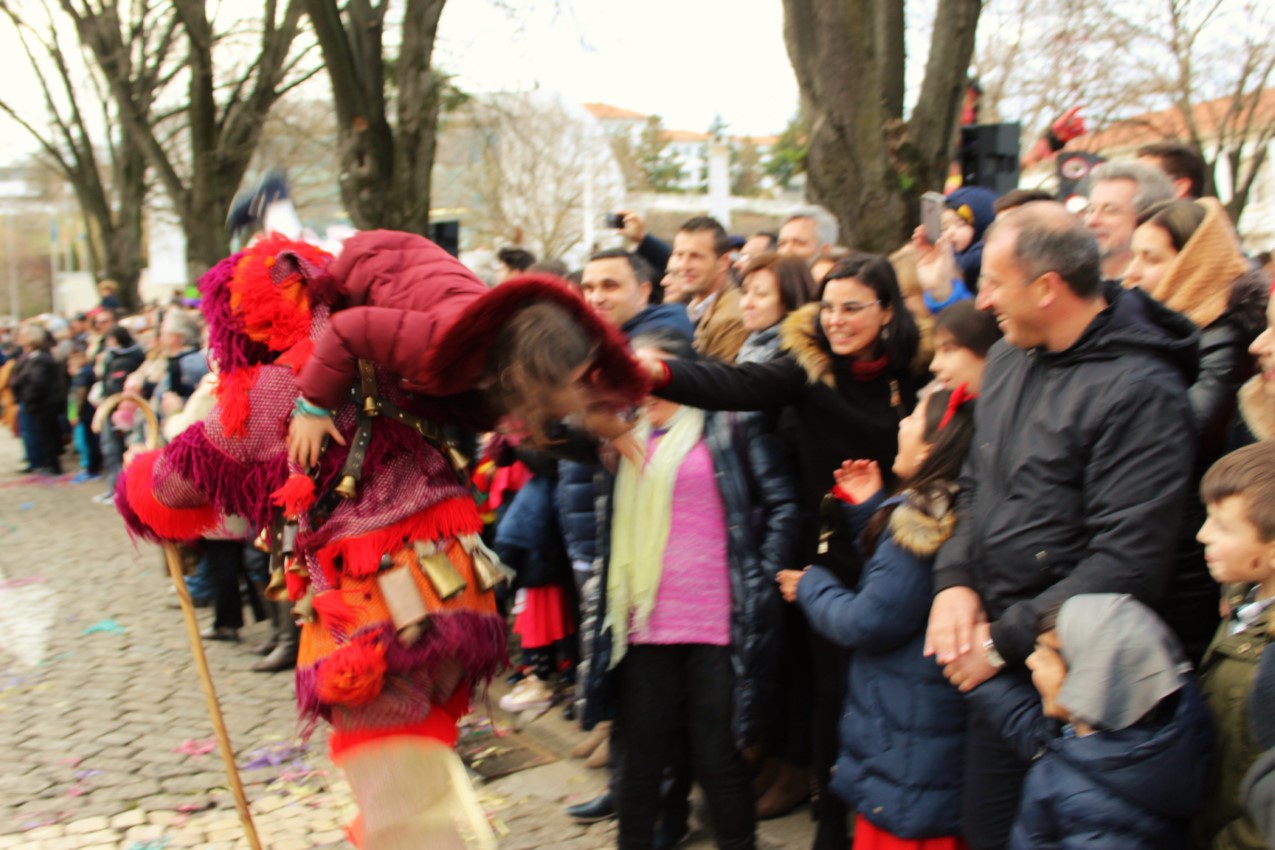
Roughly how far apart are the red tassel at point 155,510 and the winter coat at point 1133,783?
2.51 m

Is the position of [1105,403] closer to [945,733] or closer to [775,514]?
[945,733]

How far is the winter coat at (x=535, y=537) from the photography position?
17.3 feet

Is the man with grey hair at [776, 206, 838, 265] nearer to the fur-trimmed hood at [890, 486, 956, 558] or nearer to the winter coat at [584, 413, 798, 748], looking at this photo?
the winter coat at [584, 413, 798, 748]

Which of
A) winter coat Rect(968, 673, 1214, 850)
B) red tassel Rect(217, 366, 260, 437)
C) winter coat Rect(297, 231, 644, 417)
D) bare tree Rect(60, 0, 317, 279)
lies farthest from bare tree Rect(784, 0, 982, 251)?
bare tree Rect(60, 0, 317, 279)

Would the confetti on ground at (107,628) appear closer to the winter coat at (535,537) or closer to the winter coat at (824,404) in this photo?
the winter coat at (535,537)

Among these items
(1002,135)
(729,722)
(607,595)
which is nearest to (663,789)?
(729,722)

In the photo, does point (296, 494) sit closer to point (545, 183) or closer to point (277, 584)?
point (277, 584)

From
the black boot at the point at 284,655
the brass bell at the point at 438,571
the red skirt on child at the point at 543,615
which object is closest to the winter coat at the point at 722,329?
the red skirt on child at the point at 543,615

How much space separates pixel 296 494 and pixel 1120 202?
294cm

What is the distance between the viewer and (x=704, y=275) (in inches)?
207

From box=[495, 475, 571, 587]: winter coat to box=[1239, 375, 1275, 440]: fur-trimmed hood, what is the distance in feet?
10.1

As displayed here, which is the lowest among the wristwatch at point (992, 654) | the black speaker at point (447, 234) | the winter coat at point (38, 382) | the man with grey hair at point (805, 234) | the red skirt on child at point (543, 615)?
the red skirt on child at point (543, 615)

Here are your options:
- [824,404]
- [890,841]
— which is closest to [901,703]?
[890,841]

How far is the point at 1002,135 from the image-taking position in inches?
302
